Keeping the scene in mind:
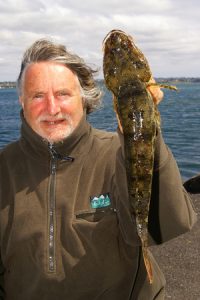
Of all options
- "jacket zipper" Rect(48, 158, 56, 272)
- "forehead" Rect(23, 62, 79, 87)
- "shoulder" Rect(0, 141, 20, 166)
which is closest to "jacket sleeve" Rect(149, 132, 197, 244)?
"jacket zipper" Rect(48, 158, 56, 272)

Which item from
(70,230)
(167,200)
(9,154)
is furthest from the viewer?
(9,154)

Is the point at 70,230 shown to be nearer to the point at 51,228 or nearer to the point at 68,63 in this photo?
the point at 51,228

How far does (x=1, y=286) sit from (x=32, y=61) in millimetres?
2662

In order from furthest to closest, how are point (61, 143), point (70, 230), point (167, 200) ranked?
1. point (61, 143)
2. point (70, 230)
3. point (167, 200)

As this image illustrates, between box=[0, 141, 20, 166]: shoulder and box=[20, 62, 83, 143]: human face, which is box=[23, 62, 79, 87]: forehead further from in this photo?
box=[0, 141, 20, 166]: shoulder

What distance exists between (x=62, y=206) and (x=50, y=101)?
1143 mm

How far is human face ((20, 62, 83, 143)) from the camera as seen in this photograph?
15.1ft

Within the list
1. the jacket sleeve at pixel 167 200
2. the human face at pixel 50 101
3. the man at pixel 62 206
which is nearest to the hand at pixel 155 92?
the jacket sleeve at pixel 167 200

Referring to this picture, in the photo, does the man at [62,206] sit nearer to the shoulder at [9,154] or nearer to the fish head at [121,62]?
the shoulder at [9,154]

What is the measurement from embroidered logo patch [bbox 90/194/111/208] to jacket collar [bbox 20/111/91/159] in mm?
577

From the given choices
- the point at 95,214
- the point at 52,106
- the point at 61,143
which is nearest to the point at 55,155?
the point at 61,143

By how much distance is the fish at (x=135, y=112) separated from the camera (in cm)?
353

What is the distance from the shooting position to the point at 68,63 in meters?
4.80

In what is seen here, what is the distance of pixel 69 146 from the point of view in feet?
15.8
